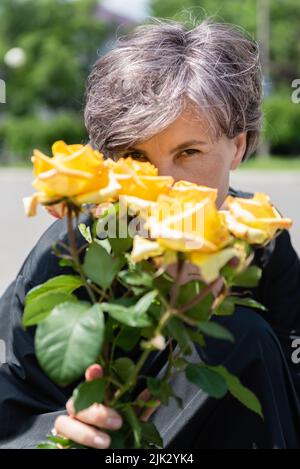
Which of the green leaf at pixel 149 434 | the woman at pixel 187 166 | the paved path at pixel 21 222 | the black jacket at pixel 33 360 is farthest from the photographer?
the paved path at pixel 21 222

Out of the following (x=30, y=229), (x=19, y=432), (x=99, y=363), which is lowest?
(x=30, y=229)

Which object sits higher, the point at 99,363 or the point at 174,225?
the point at 174,225

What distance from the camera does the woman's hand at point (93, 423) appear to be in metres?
1.14

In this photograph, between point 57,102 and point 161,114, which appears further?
point 57,102

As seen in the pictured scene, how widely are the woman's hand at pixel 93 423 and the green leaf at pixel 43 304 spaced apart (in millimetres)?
104

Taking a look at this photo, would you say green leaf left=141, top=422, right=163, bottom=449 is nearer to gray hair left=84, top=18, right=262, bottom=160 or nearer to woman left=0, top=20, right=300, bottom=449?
woman left=0, top=20, right=300, bottom=449

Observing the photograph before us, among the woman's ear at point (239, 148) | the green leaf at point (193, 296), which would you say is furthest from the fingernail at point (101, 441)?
the woman's ear at point (239, 148)

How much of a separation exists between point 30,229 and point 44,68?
24309 millimetres

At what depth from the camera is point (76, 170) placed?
993mm

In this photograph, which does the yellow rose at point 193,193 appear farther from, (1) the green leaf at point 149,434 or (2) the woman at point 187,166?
(2) the woman at point 187,166
